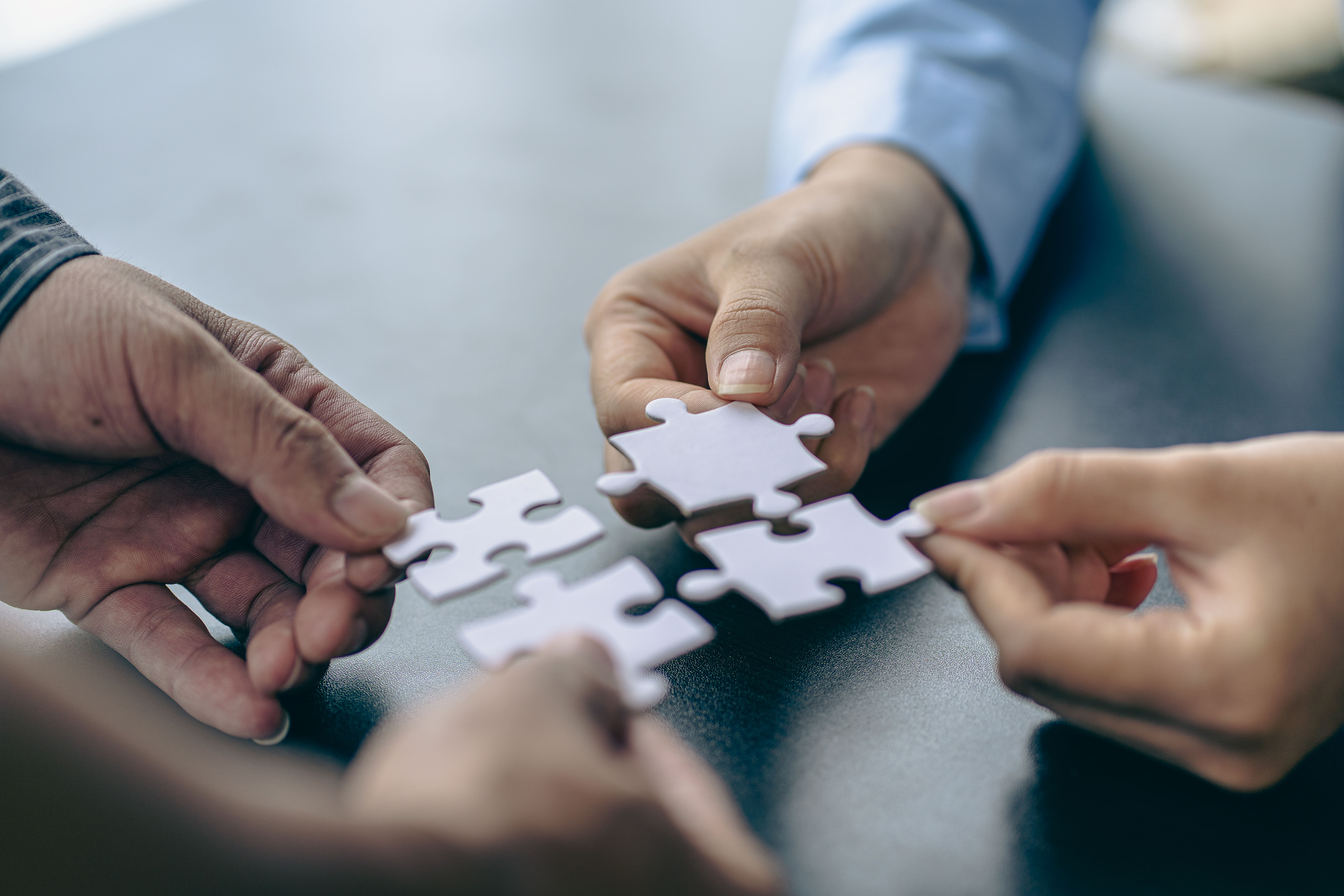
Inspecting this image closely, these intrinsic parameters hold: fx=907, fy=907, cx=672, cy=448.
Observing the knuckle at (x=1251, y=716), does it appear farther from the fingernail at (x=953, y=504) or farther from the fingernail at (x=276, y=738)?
the fingernail at (x=276, y=738)

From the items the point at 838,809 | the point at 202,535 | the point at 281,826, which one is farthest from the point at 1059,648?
the point at 202,535

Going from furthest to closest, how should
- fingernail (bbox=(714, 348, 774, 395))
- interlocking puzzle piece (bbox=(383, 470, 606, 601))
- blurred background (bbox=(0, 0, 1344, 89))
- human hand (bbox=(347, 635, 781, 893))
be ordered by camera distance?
blurred background (bbox=(0, 0, 1344, 89)), fingernail (bbox=(714, 348, 774, 395)), interlocking puzzle piece (bbox=(383, 470, 606, 601)), human hand (bbox=(347, 635, 781, 893))

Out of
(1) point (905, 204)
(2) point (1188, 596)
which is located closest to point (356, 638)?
(2) point (1188, 596)

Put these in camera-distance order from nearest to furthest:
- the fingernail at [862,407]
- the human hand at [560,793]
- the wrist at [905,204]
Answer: the human hand at [560,793], the fingernail at [862,407], the wrist at [905,204]

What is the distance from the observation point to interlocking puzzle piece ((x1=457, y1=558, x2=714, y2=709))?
2.35 feet

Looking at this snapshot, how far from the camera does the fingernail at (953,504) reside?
84 cm

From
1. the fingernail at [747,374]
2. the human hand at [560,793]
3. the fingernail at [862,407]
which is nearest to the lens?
the human hand at [560,793]

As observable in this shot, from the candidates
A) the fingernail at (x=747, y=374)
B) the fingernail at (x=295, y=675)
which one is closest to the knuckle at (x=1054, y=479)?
the fingernail at (x=747, y=374)

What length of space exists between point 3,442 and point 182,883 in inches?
27.6

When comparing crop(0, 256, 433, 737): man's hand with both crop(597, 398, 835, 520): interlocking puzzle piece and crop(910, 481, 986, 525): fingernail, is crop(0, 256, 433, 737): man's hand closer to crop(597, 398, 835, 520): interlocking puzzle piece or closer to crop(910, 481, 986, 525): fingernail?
crop(597, 398, 835, 520): interlocking puzzle piece

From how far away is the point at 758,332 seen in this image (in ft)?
3.50

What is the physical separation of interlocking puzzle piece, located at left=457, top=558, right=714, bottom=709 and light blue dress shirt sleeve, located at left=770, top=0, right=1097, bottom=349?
3.12ft

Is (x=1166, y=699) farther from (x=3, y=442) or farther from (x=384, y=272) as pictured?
(x=384, y=272)

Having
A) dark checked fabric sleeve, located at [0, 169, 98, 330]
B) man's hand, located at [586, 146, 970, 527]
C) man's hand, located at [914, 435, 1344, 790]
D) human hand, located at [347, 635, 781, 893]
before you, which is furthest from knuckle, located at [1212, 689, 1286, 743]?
dark checked fabric sleeve, located at [0, 169, 98, 330]
